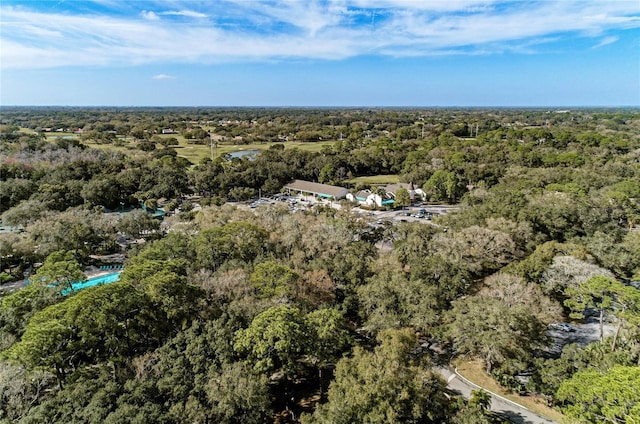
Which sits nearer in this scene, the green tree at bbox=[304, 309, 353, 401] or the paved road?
the paved road

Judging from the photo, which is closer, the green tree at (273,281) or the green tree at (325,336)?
the green tree at (325,336)

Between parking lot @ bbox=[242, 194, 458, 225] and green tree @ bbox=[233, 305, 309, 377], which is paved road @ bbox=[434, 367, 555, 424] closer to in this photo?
green tree @ bbox=[233, 305, 309, 377]

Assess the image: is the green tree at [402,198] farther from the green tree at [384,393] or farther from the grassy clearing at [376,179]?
the green tree at [384,393]

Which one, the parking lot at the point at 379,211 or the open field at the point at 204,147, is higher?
the open field at the point at 204,147

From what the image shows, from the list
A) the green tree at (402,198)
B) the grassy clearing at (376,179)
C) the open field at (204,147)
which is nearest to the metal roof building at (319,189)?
the green tree at (402,198)

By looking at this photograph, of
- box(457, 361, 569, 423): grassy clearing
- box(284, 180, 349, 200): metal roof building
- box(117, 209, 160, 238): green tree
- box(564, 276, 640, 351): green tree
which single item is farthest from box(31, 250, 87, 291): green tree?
box(284, 180, 349, 200): metal roof building

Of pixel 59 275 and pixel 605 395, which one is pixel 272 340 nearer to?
pixel 605 395
